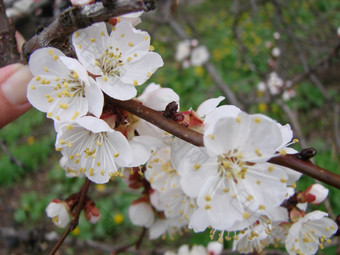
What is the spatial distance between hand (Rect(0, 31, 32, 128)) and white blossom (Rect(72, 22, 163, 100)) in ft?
1.21

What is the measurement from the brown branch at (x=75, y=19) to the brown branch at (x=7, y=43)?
26 centimetres

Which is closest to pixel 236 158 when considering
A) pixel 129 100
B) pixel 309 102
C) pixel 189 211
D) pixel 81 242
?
pixel 129 100

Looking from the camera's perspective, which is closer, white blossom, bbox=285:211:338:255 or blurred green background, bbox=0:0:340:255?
white blossom, bbox=285:211:338:255

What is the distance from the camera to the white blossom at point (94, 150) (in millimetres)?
1065

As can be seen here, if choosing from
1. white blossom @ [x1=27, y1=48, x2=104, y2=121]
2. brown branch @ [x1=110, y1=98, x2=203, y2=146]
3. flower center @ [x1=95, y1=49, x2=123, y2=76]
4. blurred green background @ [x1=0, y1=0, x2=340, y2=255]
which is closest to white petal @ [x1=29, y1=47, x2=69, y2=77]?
white blossom @ [x1=27, y1=48, x2=104, y2=121]

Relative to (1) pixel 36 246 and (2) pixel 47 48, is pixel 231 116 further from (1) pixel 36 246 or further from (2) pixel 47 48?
(1) pixel 36 246

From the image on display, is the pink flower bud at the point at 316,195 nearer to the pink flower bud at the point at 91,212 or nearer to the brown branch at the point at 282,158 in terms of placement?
the brown branch at the point at 282,158

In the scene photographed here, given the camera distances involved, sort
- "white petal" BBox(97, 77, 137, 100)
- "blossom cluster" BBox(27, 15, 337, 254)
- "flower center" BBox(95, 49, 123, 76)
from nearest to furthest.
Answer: "blossom cluster" BBox(27, 15, 337, 254) < "white petal" BBox(97, 77, 137, 100) < "flower center" BBox(95, 49, 123, 76)

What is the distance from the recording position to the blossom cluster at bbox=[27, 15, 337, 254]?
0.94 m

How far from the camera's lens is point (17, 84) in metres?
1.29

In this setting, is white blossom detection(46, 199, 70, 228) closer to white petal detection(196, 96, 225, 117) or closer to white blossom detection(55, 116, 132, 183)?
white blossom detection(55, 116, 132, 183)

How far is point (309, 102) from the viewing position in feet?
16.3

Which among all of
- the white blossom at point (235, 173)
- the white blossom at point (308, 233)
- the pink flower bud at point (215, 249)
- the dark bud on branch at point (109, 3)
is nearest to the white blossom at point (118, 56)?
the dark bud on branch at point (109, 3)

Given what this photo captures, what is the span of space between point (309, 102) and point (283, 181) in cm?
453
